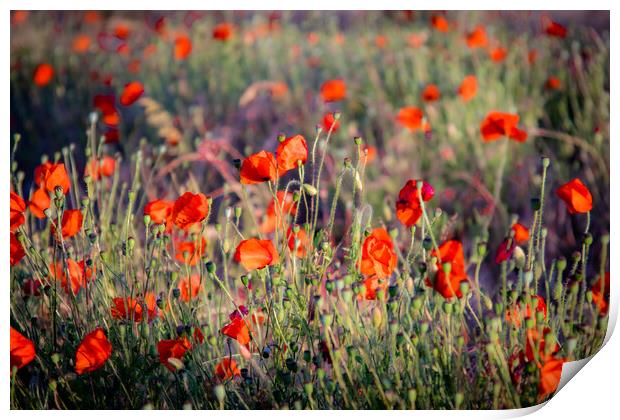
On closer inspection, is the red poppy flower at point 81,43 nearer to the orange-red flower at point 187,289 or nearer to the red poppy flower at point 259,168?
the orange-red flower at point 187,289

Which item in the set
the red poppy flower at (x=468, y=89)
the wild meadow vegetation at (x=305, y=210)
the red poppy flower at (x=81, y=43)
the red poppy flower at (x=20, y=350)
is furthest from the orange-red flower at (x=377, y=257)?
the red poppy flower at (x=81, y=43)

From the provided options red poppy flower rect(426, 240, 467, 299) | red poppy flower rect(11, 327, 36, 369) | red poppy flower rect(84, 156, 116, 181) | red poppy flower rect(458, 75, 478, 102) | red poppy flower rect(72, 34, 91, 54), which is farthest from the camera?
red poppy flower rect(72, 34, 91, 54)

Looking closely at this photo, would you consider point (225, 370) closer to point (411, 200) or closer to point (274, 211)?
point (274, 211)

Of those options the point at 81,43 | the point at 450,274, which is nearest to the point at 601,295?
the point at 450,274

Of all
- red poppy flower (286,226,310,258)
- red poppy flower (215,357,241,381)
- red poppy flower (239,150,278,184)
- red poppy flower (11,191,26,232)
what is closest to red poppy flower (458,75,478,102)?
red poppy flower (286,226,310,258)

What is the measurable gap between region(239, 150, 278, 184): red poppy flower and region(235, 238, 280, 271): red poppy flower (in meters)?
0.12

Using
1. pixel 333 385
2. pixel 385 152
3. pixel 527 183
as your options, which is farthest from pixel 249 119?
pixel 333 385

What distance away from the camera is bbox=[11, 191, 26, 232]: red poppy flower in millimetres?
1818

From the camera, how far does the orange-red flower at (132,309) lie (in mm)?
1805

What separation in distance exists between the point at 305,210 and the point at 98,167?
0.78 meters

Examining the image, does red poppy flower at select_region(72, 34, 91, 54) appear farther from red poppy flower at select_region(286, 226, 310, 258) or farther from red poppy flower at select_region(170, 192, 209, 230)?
red poppy flower at select_region(170, 192, 209, 230)

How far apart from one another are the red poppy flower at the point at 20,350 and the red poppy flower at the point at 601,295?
1.13 m
